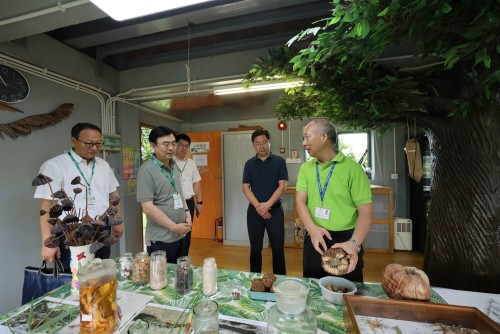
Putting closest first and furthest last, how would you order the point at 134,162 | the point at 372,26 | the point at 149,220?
the point at 372,26
the point at 149,220
the point at 134,162

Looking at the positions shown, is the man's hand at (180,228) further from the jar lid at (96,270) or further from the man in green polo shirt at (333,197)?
the man in green polo shirt at (333,197)

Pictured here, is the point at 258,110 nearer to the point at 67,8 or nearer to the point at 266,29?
the point at 266,29

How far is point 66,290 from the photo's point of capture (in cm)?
105

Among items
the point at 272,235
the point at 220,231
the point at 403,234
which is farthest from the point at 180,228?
the point at 403,234

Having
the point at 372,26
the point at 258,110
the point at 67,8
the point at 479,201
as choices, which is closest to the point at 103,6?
the point at 67,8

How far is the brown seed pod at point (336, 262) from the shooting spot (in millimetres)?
1002

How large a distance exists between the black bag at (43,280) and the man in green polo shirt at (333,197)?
129cm

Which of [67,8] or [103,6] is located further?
[67,8]

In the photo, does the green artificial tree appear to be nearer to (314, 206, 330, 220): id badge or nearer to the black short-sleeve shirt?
(314, 206, 330, 220): id badge

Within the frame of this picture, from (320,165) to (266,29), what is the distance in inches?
68.4

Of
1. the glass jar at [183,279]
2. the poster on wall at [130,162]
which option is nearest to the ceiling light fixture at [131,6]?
the glass jar at [183,279]

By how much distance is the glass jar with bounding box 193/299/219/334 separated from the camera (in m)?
0.66

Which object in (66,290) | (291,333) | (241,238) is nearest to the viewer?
(291,333)

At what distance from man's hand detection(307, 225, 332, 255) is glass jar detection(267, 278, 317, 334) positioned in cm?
61
